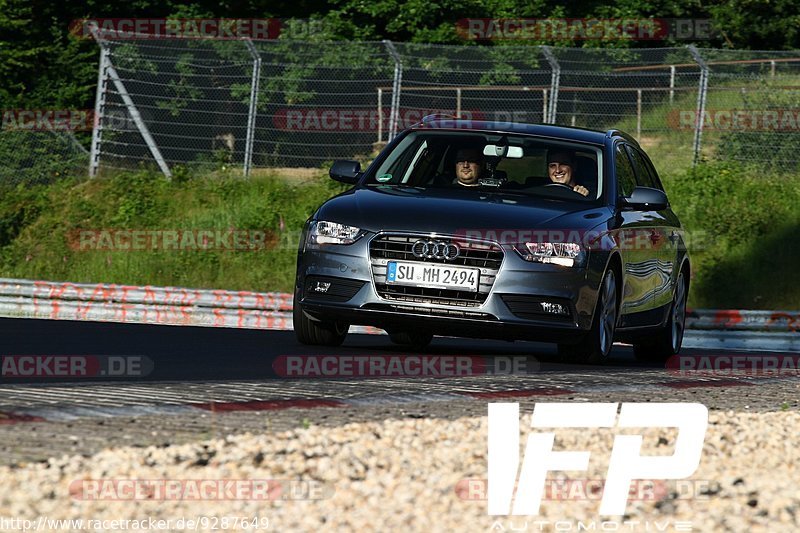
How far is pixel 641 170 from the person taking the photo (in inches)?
497

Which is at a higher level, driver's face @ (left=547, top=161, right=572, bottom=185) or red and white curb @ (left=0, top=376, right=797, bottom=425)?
driver's face @ (left=547, top=161, right=572, bottom=185)

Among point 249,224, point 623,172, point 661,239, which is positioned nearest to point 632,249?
point 623,172

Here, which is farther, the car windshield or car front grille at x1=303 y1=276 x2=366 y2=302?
the car windshield

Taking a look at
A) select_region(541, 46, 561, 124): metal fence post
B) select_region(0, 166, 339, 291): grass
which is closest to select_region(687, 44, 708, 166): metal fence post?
select_region(541, 46, 561, 124): metal fence post

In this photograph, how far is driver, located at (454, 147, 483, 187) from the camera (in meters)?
11.1

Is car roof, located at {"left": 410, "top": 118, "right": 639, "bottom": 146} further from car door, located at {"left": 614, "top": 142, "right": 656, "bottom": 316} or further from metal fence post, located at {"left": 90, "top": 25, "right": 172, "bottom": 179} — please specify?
metal fence post, located at {"left": 90, "top": 25, "right": 172, "bottom": 179}

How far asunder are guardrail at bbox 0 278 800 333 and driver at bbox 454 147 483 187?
549 centimetres

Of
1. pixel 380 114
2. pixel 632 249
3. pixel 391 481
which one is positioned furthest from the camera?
pixel 380 114

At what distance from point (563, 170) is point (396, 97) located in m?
11.9

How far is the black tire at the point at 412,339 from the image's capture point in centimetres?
1245

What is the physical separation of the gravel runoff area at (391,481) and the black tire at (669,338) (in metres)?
5.65

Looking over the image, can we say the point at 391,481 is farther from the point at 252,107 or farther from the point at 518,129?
the point at 252,107
